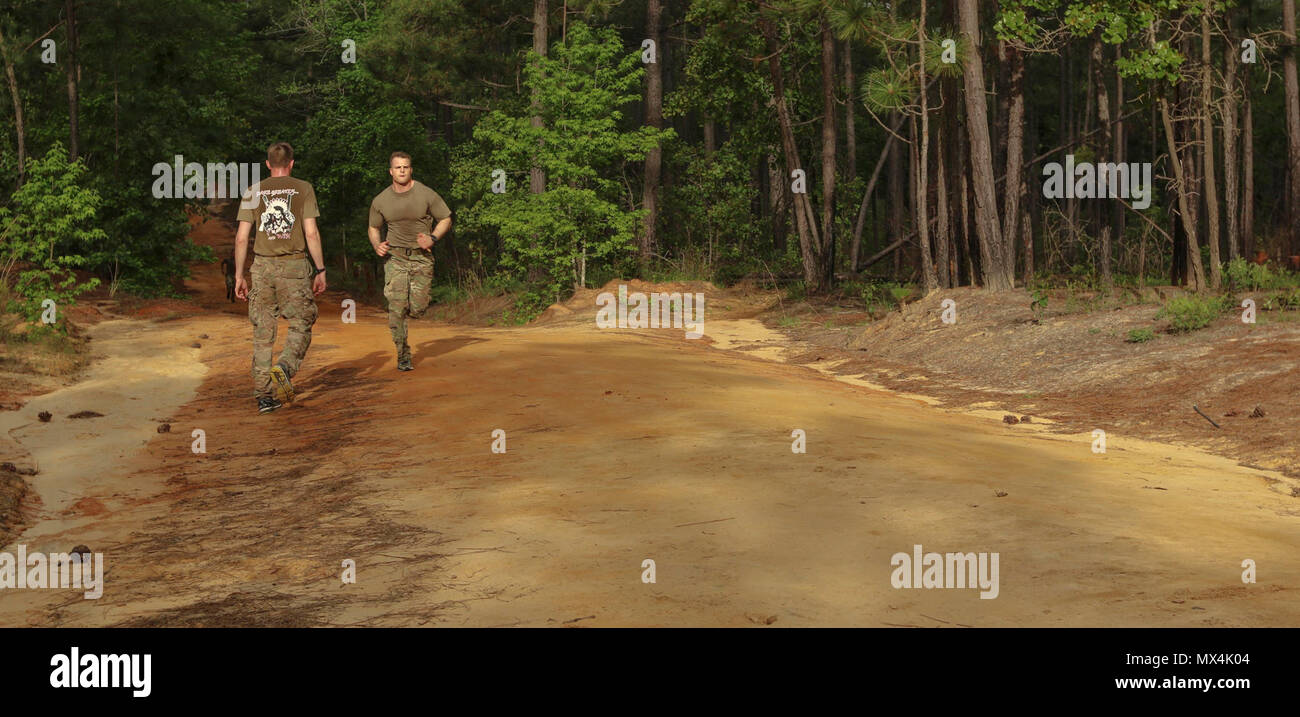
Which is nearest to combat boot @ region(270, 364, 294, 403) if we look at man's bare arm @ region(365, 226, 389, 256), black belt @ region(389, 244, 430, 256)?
man's bare arm @ region(365, 226, 389, 256)

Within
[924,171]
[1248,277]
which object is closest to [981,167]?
[924,171]

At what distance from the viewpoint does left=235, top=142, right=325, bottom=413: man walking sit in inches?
468

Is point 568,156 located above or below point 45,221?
above

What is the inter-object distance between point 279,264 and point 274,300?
37 cm

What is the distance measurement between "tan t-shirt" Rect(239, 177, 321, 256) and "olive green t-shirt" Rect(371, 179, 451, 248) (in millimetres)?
1663

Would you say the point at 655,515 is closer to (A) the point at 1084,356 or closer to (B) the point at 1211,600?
(B) the point at 1211,600

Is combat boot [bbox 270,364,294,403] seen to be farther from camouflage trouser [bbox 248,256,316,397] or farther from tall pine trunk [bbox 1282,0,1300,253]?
tall pine trunk [bbox 1282,0,1300,253]

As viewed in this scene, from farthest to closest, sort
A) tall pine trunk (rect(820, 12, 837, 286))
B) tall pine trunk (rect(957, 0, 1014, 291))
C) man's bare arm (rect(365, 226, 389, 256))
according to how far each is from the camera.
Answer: tall pine trunk (rect(820, 12, 837, 286)) → tall pine trunk (rect(957, 0, 1014, 291)) → man's bare arm (rect(365, 226, 389, 256))

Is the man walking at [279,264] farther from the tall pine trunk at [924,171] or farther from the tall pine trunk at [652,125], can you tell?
the tall pine trunk at [652,125]

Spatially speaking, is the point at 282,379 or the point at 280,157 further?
the point at 282,379

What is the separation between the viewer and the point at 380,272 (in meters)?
49.0

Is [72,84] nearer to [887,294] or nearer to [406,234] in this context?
[406,234]

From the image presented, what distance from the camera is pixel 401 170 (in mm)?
13359

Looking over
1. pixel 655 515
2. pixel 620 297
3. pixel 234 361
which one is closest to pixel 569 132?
pixel 620 297
